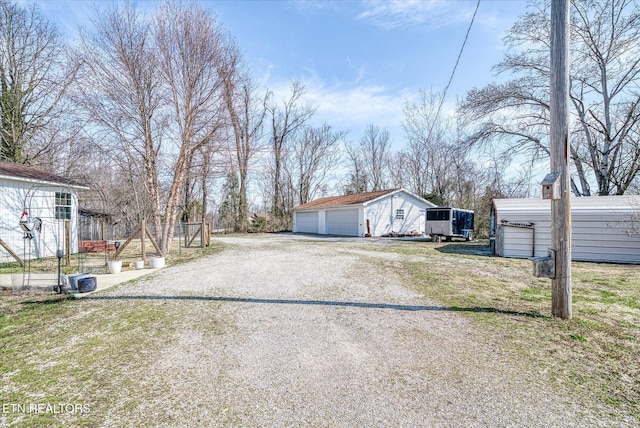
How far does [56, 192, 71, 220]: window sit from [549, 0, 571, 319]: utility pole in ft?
48.7

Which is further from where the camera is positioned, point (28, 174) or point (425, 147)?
point (425, 147)

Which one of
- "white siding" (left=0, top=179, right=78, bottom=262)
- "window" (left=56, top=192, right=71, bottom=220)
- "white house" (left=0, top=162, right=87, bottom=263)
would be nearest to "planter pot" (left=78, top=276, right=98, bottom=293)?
"white siding" (left=0, top=179, right=78, bottom=262)

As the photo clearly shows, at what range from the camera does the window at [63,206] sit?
11.4m

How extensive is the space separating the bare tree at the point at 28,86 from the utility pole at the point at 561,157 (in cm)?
1859

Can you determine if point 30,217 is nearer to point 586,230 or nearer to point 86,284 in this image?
point 86,284

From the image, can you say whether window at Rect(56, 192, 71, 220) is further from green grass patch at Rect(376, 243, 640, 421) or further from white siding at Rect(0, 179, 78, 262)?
green grass patch at Rect(376, 243, 640, 421)

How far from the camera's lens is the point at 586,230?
10031mm

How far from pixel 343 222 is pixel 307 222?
5429 millimetres

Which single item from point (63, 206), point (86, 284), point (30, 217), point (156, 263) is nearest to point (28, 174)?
point (63, 206)

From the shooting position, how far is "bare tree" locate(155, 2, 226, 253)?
37.7ft

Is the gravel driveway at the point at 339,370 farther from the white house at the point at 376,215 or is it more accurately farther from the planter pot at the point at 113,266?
the white house at the point at 376,215

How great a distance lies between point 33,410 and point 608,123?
22.2m

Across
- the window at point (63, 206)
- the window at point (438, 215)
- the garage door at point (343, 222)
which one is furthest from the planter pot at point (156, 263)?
the window at point (438, 215)

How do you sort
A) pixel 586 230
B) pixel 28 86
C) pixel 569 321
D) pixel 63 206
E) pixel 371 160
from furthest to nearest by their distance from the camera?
pixel 371 160 → pixel 28 86 → pixel 63 206 → pixel 586 230 → pixel 569 321
